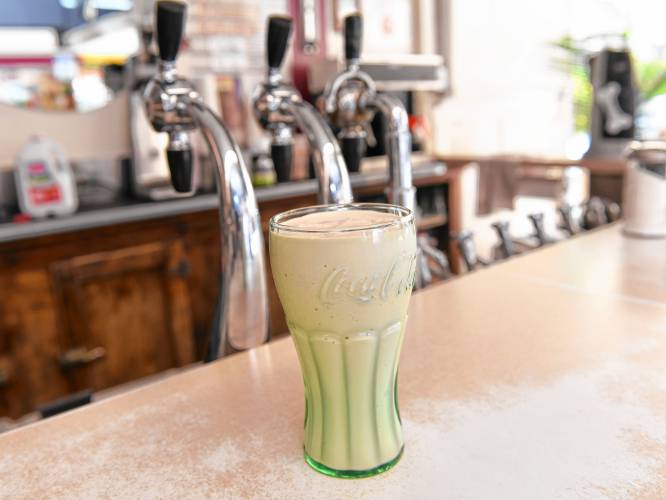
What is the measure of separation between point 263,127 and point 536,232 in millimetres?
738

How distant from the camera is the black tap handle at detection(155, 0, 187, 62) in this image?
2.20 feet

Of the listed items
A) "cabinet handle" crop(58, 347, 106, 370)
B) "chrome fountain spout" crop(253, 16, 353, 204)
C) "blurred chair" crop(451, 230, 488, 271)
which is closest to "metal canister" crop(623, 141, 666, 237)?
"blurred chair" crop(451, 230, 488, 271)

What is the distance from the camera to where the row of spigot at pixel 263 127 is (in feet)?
2.31

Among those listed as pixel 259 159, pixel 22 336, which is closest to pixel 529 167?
pixel 259 159

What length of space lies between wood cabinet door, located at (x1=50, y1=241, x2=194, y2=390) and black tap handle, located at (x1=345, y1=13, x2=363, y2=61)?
147 cm

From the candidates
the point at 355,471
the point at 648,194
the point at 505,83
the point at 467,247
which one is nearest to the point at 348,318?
the point at 355,471

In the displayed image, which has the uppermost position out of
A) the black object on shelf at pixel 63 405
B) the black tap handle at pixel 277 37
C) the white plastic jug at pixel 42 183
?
the black tap handle at pixel 277 37

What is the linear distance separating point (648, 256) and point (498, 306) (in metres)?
0.47

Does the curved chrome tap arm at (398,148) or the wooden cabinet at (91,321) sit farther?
the wooden cabinet at (91,321)

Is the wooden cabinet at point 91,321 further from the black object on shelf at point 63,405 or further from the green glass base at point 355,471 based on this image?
the green glass base at point 355,471

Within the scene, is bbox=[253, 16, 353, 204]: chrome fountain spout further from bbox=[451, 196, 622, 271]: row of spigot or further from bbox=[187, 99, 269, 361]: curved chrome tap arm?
bbox=[451, 196, 622, 271]: row of spigot

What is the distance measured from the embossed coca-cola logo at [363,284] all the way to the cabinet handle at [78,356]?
6.02ft

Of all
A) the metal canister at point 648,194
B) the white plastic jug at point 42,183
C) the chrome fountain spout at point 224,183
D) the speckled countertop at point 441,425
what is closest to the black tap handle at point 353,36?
the chrome fountain spout at point 224,183

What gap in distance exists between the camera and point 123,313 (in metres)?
2.17
